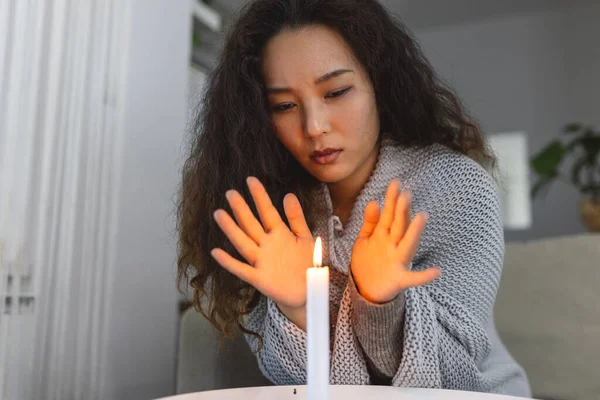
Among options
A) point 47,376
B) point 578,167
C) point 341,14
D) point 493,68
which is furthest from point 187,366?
point 493,68

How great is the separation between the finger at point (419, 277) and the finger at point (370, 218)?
0.06 meters

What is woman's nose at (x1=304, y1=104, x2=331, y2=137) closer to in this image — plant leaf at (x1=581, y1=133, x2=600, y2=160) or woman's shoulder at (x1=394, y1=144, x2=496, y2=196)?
woman's shoulder at (x1=394, y1=144, x2=496, y2=196)

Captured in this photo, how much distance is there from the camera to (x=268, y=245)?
19.6 inches

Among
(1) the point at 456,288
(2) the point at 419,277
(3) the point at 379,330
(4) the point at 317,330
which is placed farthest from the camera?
(1) the point at 456,288

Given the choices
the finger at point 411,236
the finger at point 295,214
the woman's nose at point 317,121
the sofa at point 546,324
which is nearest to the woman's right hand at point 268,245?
the finger at point 295,214

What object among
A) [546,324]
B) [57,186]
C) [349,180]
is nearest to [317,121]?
[349,180]

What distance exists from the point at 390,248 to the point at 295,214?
9 cm

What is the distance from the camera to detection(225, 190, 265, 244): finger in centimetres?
48

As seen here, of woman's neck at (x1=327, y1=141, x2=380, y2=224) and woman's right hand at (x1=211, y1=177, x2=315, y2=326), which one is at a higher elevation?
woman's neck at (x1=327, y1=141, x2=380, y2=224)

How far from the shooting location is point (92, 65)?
37.4 inches

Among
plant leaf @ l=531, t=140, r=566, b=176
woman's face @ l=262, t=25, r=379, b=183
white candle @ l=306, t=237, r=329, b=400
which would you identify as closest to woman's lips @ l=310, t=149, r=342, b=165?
woman's face @ l=262, t=25, r=379, b=183

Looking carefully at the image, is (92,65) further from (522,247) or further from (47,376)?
(522,247)

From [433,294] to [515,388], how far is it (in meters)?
0.34

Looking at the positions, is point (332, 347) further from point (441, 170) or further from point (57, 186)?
point (57, 186)
